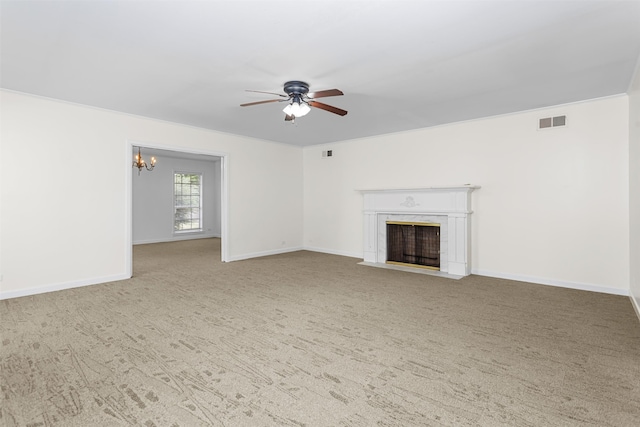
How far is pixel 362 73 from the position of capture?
11.1 feet

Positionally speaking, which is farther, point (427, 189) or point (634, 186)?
point (427, 189)

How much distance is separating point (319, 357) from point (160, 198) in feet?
28.2

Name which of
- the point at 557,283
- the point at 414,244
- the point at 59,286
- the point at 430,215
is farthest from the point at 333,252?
the point at 59,286

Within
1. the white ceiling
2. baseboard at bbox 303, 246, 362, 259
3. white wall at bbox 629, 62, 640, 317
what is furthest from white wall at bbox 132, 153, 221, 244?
white wall at bbox 629, 62, 640, 317

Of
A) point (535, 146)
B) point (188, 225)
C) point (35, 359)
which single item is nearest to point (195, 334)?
point (35, 359)

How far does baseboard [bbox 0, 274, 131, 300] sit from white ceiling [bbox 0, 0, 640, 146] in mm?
2467

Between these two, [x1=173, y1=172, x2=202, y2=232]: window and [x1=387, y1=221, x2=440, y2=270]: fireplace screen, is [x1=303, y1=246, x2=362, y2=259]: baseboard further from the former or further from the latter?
[x1=173, y1=172, x2=202, y2=232]: window

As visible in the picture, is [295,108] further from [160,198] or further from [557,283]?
[160,198]

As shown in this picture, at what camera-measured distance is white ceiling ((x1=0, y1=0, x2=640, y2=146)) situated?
230 cm

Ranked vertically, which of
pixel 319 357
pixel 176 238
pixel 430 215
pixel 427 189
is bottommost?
pixel 319 357

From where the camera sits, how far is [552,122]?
4613mm

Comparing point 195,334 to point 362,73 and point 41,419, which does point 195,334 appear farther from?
point 362,73

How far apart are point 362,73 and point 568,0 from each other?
1.72 metres

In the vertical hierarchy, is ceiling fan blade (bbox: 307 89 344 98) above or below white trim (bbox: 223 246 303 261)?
above
